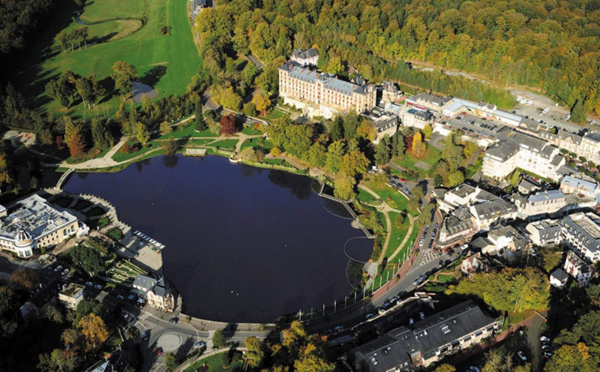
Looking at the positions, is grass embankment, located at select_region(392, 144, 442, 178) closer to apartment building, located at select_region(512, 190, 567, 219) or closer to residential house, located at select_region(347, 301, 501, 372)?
apartment building, located at select_region(512, 190, 567, 219)

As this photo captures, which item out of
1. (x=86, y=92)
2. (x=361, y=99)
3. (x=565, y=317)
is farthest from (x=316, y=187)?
(x=86, y=92)

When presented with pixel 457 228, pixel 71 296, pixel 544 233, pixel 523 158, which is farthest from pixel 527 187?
pixel 71 296

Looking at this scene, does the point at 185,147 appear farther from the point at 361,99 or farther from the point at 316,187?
the point at 361,99

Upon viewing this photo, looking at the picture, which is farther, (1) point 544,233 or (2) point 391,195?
(2) point 391,195

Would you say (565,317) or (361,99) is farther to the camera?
(361,99)

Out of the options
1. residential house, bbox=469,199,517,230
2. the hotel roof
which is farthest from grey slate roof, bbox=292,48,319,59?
the hotel roof

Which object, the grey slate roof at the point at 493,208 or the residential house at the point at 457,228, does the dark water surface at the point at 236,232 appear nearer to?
the residential house at the point at 457,228

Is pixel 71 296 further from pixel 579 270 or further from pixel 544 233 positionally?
pixel 579 270
